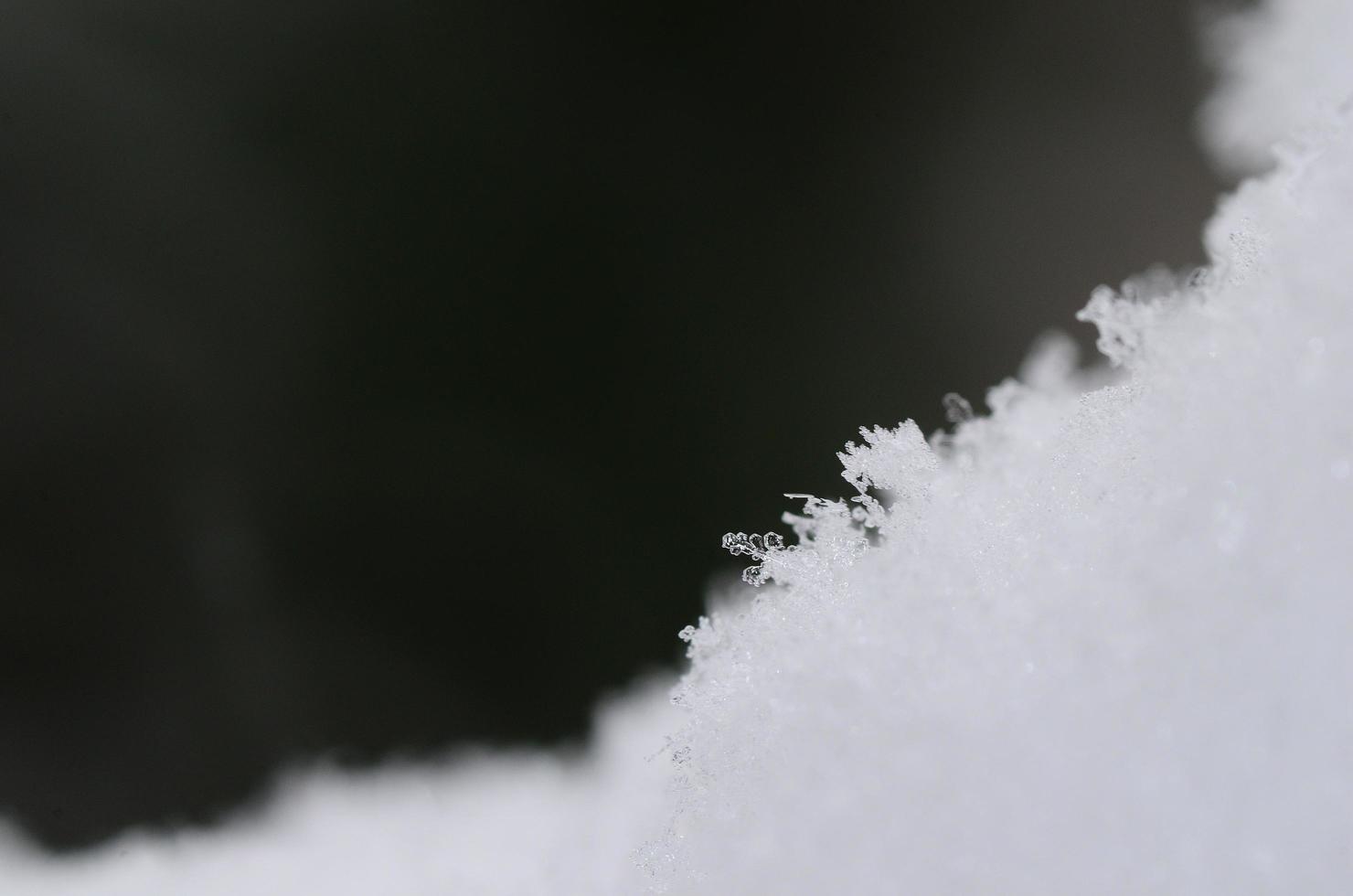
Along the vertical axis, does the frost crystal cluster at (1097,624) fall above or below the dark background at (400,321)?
below

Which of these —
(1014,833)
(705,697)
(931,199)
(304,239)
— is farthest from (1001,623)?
(304,239)

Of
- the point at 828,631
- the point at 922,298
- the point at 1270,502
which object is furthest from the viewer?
the point at 922,298

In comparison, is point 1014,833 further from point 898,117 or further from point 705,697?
point 898,117

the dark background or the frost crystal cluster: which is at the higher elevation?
the dark background

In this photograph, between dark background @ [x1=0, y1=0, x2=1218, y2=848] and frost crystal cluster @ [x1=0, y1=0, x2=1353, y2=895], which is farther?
dark background @ [x1=0, y1=0, x2=1218, y2=848]
